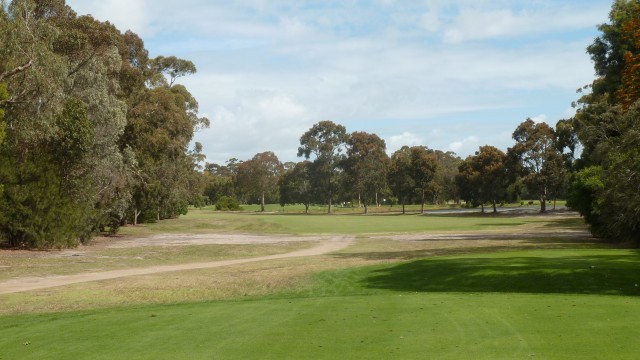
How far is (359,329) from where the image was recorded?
10789mm

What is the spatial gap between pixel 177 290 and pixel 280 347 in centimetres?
1322

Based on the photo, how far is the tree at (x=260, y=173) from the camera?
150 metres

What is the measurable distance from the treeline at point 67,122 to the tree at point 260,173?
9485 cm

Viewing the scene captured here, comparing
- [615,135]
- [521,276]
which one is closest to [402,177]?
[615,135]

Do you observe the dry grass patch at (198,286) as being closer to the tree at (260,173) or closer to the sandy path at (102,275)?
the sandy path at (102,275)

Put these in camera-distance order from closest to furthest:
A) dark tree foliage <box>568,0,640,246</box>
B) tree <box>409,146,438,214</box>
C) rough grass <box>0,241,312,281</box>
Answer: dark tree foliage <box>568,0,640,246</box> → rough grass <box>0,241,312,281</box> → tree <box>409,146,438,214</box>

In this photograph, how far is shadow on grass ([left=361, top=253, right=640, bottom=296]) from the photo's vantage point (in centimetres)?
1852

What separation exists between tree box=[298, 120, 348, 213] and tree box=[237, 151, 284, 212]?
18.0 metres

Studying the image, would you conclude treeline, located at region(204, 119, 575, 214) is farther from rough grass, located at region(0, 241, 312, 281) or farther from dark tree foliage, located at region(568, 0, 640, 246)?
rough grass, located at region(0, 241, 312, 281)

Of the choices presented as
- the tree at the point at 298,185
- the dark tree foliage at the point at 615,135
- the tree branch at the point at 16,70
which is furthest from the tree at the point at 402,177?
the tree branch at the point at 16,70

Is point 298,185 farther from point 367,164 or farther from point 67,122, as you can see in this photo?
point 67,122

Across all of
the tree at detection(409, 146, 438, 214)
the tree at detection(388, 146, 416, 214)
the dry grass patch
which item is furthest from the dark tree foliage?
the tree at detection(388, 146, 416, 214)

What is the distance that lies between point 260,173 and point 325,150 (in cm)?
2352

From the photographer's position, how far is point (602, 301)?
13.9 metres
